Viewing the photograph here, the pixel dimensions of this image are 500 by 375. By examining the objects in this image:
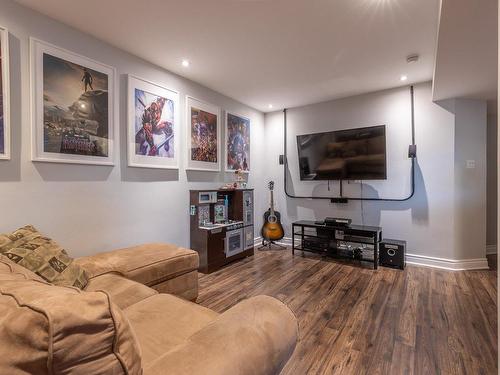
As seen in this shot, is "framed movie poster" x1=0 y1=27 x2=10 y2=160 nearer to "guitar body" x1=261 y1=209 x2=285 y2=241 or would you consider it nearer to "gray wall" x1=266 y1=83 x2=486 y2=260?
"guitar body" x1=261 y1=209 x2=285 y2=241

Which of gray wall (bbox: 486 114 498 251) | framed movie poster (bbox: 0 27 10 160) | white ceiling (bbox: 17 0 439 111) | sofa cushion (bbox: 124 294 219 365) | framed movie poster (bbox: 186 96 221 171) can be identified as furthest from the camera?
gray wall (bbox: 486 114 498 251)

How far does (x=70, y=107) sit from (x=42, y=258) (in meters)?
1.36

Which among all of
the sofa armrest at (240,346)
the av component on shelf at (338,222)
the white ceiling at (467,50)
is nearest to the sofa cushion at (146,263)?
the sofa armrest at (240,346)

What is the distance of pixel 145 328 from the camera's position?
1240mm

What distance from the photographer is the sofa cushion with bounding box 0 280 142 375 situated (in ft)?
1.67

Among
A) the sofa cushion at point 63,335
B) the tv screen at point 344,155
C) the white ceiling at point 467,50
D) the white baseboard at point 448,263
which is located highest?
the white ceiling at point 467,50

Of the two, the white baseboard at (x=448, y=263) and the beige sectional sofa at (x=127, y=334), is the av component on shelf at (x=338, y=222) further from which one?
the beige sectional sofa at (x=127, y=334)

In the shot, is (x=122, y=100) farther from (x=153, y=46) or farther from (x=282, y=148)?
(x=282, y=148)

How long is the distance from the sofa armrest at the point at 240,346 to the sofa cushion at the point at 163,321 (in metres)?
0.34

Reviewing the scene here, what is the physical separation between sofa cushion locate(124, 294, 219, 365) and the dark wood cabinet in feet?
5.59

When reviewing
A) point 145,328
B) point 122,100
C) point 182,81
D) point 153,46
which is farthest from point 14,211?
point 182,81

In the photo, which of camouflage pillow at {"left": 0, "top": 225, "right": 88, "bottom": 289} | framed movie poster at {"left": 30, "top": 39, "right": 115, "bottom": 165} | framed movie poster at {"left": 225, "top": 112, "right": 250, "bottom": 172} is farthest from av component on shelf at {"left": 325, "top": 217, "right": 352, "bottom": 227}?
camouflage pillow at {"left": 0, "top": 225, "right": 88, "bottom": 289}

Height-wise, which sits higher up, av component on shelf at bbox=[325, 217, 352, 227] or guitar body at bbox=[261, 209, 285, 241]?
av component on shelf at bbox=[325, 217, 352, 227]

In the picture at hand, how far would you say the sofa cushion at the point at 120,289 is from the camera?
153 centimetres
